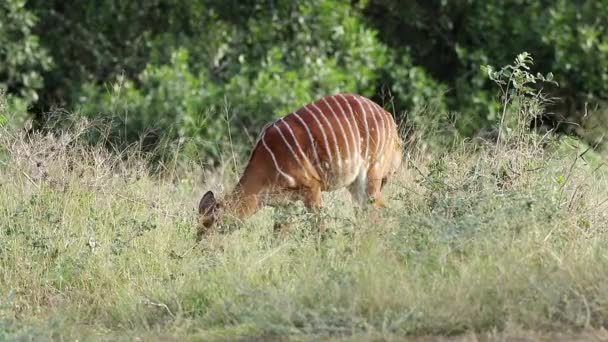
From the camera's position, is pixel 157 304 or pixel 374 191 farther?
pixel 374 191

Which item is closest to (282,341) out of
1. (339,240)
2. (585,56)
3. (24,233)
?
(339,240)

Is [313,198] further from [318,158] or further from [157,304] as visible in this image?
[157,304]

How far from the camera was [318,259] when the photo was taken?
616 centimetres

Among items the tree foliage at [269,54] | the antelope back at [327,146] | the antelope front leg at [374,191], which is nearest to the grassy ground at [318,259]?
the antelope front leg at [374,191]

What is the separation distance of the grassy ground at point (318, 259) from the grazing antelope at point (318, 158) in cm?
20

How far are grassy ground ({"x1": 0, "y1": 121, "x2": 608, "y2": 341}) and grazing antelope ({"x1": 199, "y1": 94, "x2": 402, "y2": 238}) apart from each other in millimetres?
197

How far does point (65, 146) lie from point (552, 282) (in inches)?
153

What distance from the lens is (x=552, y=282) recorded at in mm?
5598

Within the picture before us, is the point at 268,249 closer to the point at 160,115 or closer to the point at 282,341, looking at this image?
the point at 282,341

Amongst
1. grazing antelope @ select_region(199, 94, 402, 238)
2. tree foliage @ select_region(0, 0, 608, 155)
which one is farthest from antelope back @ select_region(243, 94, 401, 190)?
tree foliage @ select_region(0, 0, 608, 155)

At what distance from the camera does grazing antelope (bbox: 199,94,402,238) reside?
7.55 m

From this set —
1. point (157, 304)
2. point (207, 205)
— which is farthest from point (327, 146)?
point (157, 304)

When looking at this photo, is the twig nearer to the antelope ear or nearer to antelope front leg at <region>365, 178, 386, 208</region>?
the antelope ear

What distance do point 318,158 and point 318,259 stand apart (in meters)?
1.61
